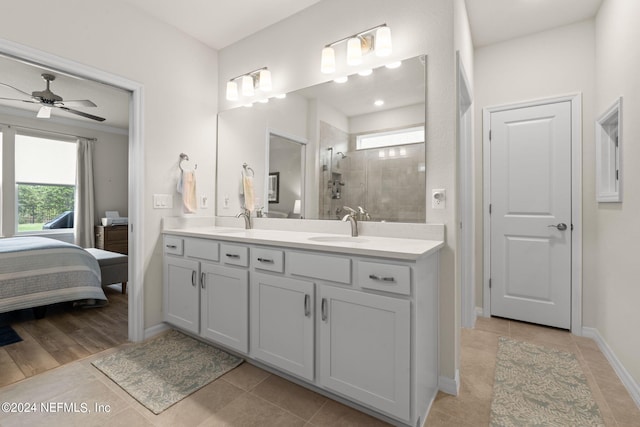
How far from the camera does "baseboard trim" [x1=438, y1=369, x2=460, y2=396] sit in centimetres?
179

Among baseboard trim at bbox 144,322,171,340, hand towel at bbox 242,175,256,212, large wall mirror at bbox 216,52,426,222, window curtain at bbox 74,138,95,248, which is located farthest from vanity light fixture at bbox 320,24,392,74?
window curtain at bbox 74,138,95,248

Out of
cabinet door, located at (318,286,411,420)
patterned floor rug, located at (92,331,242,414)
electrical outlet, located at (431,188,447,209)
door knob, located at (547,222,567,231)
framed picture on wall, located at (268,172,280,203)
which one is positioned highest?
framed picture on wall, located at (268,172,280,203)

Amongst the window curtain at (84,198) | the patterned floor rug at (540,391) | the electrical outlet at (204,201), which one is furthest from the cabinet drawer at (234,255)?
the window curtain at (84,198)

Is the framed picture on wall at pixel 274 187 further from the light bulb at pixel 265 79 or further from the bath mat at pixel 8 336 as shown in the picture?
the bath mat at pixel 8 336

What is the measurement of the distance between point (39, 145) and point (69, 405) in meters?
4.94

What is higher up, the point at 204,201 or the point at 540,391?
the point at 204,201

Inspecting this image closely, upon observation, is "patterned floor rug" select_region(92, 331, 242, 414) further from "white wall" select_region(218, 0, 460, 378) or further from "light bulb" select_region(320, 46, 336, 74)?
"light bulb" select_region(320, 46, 336, 74)

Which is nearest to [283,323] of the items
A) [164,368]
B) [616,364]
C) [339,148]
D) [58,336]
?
[164,368]

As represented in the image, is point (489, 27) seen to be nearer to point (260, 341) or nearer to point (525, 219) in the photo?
point (525, 219)

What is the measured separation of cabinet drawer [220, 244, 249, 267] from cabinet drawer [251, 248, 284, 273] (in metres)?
0.06

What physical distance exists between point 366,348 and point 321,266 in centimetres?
46

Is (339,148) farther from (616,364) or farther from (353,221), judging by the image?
(616,364)

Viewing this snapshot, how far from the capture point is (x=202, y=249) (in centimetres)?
225

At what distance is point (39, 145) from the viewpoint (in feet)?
16.0
